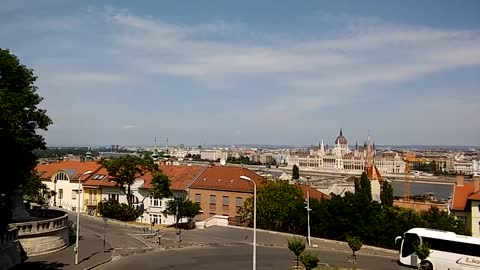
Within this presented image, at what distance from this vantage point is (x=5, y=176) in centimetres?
2988

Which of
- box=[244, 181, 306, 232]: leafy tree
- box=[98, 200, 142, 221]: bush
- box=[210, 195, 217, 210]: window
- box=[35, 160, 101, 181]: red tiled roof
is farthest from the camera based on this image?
box=[35, 160, 101, 181]: red tiled roof

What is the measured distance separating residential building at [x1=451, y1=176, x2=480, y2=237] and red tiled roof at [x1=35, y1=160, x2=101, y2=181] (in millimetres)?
44296

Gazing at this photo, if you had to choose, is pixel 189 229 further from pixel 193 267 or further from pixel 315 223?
pixel 193 267

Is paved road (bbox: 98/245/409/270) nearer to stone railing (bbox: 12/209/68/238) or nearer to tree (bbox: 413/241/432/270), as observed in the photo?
tree (bbox: 413/241/432/270)

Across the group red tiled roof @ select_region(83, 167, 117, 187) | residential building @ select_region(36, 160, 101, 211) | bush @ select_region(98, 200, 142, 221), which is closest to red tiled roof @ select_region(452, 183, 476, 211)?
bush @ select_region(98, 200, 142, 221)

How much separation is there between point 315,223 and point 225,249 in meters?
10.4

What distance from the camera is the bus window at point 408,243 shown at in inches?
1284

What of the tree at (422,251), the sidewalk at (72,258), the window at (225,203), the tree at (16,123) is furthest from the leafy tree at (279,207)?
the tree at (16,123)

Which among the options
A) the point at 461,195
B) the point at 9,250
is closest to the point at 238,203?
the point at 461,195

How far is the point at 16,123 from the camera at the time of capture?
3362 cm

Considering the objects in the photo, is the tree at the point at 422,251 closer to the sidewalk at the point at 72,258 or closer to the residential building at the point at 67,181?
the sidewalk at the point at 72,258

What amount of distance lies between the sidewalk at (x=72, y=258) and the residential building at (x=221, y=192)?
21917mm

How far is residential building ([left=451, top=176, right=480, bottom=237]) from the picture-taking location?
162 ft

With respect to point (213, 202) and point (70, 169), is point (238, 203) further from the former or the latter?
point (70, 169)
